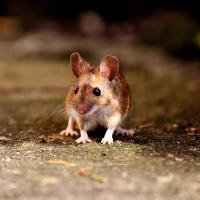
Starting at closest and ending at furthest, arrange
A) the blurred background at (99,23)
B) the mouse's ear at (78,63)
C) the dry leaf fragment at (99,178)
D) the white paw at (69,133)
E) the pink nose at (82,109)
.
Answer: the dry leaf fragment at (99,178) → the pink nose at (82,109) → the mouse's ear at (78,63) → the white paw at (69,133) → the blurred background at (99,23)

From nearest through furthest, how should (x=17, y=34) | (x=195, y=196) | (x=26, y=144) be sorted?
(x=195, y=196), (x=26, y=144), (x=17, y=34)

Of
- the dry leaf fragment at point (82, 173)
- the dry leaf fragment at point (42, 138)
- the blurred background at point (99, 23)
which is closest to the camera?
the dry leaf fragment at point (82, 173)

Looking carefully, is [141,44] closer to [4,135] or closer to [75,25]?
[75,25]

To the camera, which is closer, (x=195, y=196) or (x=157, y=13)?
(x=195, y=196)

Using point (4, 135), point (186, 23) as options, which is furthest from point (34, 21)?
point (4, 135)

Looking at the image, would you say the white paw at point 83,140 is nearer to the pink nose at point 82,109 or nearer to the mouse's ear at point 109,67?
the pink nose at point 82,109

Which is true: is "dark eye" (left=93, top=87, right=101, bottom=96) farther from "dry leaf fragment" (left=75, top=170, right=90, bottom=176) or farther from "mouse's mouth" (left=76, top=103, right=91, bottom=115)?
"dry leaf fragment" (left=75, top=170, right=90, bottom=176)

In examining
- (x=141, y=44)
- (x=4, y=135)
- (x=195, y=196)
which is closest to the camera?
(x=195, y=196)

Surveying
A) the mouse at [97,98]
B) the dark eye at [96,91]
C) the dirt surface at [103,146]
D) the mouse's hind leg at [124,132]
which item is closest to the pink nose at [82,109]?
the mouse at [97,98]
